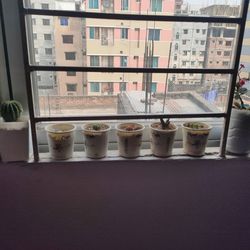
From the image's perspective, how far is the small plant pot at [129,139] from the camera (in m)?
0.84

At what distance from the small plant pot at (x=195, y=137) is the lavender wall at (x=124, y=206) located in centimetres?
6

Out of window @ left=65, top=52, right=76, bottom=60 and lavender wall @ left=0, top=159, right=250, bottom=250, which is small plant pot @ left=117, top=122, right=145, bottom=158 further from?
window @ left=65, top=52, right=76, bottom=60

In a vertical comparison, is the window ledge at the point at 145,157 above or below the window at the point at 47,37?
below

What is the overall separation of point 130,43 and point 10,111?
0.44 metres

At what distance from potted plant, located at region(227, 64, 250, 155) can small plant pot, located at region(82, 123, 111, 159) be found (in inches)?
17.2

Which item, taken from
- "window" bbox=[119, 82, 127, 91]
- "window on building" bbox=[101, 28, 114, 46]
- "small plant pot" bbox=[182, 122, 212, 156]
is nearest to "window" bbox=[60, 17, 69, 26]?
"window on building" bbox=[101, 28, 114, 46]

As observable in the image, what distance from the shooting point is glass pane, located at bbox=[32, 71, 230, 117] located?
2.86ft

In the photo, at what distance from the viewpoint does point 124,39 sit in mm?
845

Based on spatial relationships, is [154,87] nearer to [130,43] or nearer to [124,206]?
[130,43]

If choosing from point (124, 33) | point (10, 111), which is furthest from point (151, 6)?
point (10, 111)

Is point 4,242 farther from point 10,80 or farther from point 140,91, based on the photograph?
point 140,91

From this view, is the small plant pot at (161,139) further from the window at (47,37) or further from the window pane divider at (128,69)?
the window at (47,37)

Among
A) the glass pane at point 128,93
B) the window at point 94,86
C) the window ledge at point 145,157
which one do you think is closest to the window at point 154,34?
the glass pane at point 128,93

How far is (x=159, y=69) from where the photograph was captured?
0.78 meters
